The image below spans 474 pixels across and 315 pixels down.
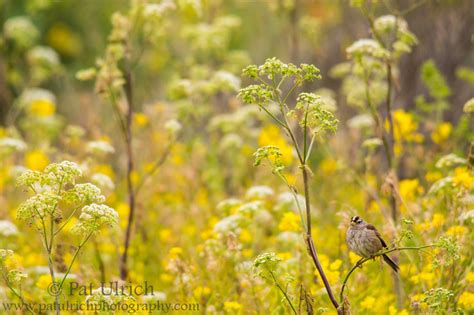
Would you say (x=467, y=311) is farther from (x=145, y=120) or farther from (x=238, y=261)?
(x=145, y=120)

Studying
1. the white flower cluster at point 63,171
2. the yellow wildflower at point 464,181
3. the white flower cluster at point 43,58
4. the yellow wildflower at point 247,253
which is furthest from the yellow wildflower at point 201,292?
the white flower cluster at point 43,58

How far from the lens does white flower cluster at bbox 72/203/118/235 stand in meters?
3.04

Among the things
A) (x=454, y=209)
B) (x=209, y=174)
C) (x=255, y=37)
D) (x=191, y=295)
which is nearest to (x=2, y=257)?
(x=191, y=295)

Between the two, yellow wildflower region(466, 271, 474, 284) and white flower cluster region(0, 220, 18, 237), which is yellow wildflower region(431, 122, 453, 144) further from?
white flower cluster region(0, 220, 18, 237)

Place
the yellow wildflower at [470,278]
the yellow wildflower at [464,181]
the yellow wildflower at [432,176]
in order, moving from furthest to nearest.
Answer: the yellow wildflower at [432,176]
the yellow wildflower at [464,181]
the yellow wildflower at [470,278]

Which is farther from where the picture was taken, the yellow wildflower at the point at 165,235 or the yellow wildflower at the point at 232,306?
the yellow wildflower at the point at 165,235

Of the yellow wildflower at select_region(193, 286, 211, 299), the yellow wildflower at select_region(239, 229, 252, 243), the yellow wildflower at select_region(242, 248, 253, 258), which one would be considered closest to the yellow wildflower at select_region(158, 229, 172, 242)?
the yellow wildflower at select_region(239, 229, 252, 243)

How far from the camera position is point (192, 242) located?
5602mm

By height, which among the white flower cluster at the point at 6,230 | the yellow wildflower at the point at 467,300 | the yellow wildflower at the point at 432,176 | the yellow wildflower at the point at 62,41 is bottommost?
the yellow wildflower at the point at 467,300

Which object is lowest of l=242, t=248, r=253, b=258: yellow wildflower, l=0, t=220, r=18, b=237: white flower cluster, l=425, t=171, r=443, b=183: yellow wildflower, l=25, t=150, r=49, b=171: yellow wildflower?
l=242, t=248, r=253, b=258: yellow wildflower

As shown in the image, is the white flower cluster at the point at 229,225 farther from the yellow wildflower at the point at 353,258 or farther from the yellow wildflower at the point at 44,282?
the yellow wildflower at the point at 44,282

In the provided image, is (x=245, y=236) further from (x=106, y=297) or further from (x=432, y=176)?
(x=106, y=297)

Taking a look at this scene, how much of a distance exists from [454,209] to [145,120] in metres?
3.44

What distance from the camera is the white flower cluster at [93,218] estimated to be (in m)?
3.04
